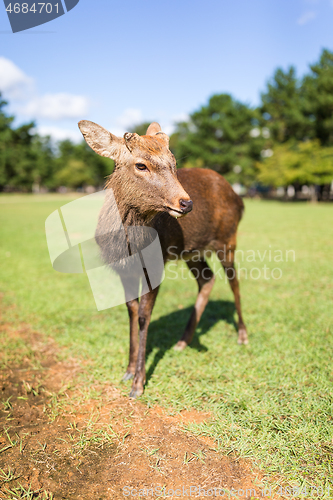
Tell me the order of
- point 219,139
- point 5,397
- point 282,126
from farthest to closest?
point 219,139, point 282,126, point 5,397

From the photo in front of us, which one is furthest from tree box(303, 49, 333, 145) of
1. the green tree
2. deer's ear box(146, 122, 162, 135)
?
deer's ear box(146, 122, 162, 135)

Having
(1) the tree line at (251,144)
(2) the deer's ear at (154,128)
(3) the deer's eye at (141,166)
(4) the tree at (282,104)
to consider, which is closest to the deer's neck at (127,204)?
(3) the deer's eye at (141,166)

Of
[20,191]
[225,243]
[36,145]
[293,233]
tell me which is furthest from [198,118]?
[225,243]

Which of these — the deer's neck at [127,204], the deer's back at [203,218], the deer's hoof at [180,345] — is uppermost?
the deer's neck at [127,204]

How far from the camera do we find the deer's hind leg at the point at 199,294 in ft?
14.1

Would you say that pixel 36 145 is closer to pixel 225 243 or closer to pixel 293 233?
pixel 293 233

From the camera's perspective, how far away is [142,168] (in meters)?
2.70

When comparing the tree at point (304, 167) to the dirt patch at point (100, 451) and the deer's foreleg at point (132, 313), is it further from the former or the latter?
the dirt patch at point (100, 451)

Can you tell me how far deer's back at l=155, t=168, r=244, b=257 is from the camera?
3.43 meters

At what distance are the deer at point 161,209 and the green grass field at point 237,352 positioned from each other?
355 mm

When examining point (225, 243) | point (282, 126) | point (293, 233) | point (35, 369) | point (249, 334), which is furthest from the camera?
point (282, 126)

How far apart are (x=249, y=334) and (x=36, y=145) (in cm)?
7210

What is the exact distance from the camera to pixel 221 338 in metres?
4.53

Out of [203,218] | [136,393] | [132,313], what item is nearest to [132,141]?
[203,218]
